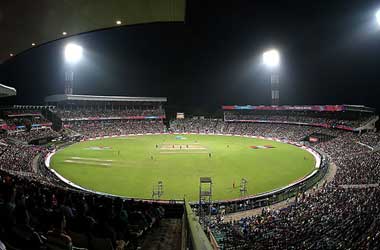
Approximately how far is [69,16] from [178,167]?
33.3 meters

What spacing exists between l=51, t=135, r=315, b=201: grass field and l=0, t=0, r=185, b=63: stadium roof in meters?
21.3

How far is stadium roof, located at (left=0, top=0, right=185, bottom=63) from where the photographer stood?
214 inches

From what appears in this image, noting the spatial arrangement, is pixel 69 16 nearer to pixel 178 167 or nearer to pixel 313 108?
pixel 178 167

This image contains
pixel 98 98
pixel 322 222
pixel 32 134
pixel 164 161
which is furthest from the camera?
pixel 98 98

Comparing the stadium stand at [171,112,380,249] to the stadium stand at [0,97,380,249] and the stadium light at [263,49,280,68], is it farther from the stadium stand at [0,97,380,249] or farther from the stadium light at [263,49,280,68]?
the stadium light at [263,49,280,68]

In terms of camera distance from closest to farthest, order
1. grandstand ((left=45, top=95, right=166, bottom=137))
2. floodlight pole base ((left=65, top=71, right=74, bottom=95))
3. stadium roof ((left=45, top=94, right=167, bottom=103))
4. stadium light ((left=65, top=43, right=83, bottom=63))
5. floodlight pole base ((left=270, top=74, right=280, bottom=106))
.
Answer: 1. stadium light ((left=65, top=43, right=83, bottom=63))
2. floodlight pole base ((left=65, top=71, right=74, bottom=95))
3. floodlight pole base ((left=270, top=74, right=280, bottom=106))
4. stadium roof ((left=45, top=94, right=167, bottom=103))
5. grandstand ((left=45, top=95, right=166, bottom=137))

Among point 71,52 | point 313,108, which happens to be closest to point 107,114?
point 71,52

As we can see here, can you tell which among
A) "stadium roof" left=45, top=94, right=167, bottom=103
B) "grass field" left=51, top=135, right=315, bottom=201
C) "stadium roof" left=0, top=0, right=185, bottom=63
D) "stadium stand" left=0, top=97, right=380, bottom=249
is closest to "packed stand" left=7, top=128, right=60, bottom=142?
"stadium stand" left=0, top=97, right=380, bottom=249

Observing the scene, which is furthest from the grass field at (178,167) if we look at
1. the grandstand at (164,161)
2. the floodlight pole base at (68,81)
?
the floodlight pole base at (68,81)

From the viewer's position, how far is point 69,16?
5.95 m

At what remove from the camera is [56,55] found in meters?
59.5

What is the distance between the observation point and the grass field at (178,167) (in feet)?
96.0

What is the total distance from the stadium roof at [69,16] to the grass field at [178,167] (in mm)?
21259

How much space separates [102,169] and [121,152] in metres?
12.1
